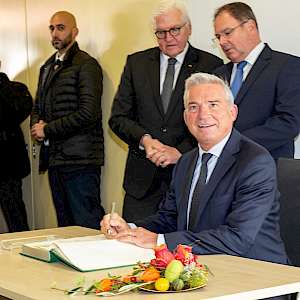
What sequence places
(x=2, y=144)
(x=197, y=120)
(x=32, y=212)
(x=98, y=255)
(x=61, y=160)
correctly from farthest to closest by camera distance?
(x=32, y=212), (x=2, y=144), (x=61, y=160), (x=197, y=120), (x=98, y=255)

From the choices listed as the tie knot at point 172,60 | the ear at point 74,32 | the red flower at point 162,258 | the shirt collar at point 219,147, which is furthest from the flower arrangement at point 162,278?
the ear at point 74,32

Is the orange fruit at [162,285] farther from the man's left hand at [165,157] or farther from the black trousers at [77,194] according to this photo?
the black trousers at [77,194]

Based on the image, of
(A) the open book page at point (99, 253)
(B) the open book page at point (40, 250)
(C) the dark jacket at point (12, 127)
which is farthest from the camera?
(C) the dark jacket at point (12, 127)

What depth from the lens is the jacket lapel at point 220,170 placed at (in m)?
2.84

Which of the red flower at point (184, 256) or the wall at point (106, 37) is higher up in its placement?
the wall at point (106, 37)

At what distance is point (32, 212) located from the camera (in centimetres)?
663

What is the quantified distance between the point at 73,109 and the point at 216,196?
8.40 ft

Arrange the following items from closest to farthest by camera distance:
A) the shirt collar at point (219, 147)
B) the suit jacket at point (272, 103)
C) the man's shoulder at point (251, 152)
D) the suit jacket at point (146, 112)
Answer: the man's shoulder at point (251, 152) → the shirt collar at point (219, 147) → the suit jacket at point (272, 103) → the suit jacket at point (146, 112)

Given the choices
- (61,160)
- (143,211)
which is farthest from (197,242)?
(61,160)

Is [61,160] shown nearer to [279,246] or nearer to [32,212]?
[32,212]

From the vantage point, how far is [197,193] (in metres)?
2.92

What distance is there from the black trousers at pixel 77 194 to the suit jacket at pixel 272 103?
179 centimetres

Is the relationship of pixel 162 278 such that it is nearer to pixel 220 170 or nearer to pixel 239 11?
pixel 220 170

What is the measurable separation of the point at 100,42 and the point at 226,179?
10.5 ft
